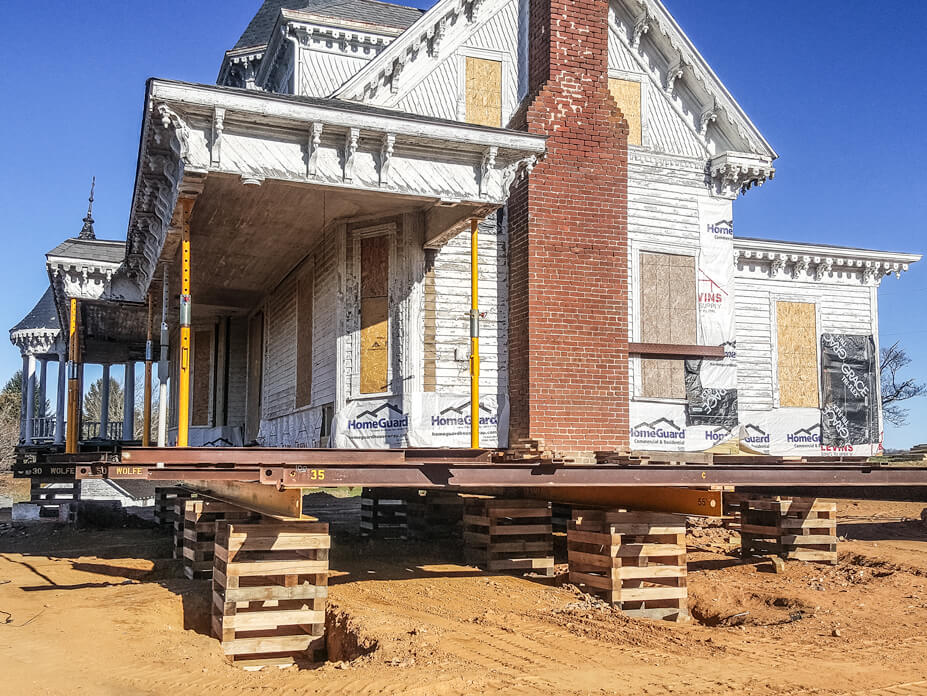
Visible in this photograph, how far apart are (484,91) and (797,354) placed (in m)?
11.3

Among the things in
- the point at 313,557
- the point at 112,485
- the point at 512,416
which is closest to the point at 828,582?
the point at 512,416

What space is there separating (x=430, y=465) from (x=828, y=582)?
20.2 feet

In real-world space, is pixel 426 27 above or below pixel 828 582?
above

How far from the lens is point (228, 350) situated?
827 inches

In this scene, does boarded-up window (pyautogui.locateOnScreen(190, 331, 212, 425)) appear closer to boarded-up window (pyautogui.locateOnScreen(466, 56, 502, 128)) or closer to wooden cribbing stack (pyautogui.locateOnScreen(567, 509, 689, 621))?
boarded-up window (pyautogui.locateOnScreen(466, 56, 502, 128))

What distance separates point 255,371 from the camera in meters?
19.8

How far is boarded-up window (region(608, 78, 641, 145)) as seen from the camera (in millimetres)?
16016

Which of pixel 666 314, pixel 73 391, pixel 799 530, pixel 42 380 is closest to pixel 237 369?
pixel 73 391

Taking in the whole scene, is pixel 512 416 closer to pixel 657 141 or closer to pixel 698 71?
pixel 657 141

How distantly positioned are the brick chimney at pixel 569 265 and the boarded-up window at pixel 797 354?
367 inches

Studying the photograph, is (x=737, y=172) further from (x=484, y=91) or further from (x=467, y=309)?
(x=467, y=309)

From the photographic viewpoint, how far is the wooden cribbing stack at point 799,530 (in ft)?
39.8

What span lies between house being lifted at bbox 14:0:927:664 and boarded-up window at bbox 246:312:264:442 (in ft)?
0.51

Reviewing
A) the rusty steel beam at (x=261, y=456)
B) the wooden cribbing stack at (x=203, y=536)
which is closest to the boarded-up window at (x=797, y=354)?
the wooden cribbing stack at (x=203, y=536)
